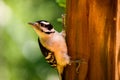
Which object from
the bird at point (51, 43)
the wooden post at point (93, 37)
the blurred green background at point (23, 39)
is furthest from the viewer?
the blurred green background at point (23, 39)

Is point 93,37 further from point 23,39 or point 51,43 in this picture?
point 23,39

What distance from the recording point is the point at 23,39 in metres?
4.68

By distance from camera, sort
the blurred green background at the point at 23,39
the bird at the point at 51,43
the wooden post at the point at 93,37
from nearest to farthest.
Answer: the wooden post at the point at 93,37
the bird at the point at 51,43
the blurred green background at the point at 23,39

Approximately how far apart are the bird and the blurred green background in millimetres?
1258

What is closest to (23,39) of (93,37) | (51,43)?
(51,43)

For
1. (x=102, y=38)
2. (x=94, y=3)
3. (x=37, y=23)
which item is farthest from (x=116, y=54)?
(x=37, y=23)

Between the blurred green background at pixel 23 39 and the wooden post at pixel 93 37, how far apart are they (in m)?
1.46

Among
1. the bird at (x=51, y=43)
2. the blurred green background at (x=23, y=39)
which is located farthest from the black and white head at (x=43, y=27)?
the blurred green background at (x=23, y=39)

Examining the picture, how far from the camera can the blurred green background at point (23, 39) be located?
14.7 feet

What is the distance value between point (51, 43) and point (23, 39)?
156 cm

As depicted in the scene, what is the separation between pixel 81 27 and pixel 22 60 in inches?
69.6

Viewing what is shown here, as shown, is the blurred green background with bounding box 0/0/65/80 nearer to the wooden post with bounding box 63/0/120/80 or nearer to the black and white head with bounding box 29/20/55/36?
the black and white head with bounding box 29/20/55/36

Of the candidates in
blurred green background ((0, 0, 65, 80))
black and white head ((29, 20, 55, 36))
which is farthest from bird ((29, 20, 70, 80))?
blurred green background ((0, 0, 65, 80))

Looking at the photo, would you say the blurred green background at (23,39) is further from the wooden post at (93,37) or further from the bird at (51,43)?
the wooden post at (93,37)
